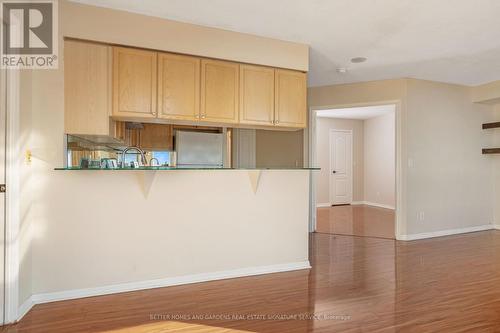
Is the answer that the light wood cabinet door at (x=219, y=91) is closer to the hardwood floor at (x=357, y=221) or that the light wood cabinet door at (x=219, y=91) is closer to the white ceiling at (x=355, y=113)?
the hardwood floor at (x=357, y=221)

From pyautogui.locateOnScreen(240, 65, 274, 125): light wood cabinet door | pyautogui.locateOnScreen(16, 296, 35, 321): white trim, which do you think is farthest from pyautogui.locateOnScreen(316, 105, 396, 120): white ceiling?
pyautogui.locateOnScreen(16, 296, 35, 321): white trim

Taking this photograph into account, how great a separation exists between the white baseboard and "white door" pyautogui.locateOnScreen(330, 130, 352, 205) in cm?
549

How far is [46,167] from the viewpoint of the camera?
2.51 m

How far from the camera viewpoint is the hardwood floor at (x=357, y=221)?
17.1ft

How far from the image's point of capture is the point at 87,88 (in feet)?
8.50

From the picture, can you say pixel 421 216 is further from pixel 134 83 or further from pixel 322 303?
pixel 134 83

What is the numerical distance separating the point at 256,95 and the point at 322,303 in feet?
6.68

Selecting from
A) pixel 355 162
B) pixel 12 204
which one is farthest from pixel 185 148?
pixel 355 162

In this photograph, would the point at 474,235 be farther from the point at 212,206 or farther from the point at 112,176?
the point at 112,176

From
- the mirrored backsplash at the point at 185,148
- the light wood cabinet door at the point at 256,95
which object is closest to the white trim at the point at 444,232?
the mirrored backsplash at the point at 185,148

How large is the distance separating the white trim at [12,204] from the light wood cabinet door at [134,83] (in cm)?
70

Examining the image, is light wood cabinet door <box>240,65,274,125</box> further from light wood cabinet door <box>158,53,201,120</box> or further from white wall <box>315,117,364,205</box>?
white wall <box>315,117,364,205</box>

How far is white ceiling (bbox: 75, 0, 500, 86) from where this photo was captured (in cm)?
259

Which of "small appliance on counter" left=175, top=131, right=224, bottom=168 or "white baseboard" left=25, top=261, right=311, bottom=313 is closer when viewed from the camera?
"white baseboard" left=25, top=261, right=311, bottom=313
